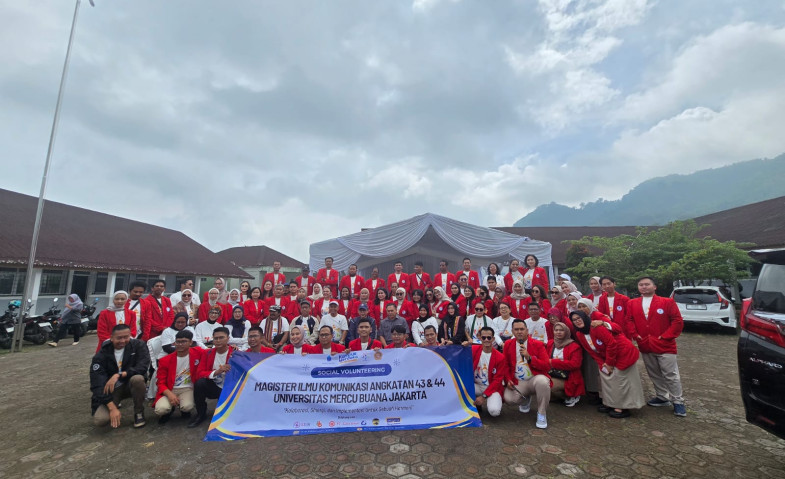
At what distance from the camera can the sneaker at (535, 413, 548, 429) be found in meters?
3.97

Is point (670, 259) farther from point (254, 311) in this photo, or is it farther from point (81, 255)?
point (81, 255)

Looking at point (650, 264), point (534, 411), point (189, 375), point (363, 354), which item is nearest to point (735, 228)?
point (650, 264)

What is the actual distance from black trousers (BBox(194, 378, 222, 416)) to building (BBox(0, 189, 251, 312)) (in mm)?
11468

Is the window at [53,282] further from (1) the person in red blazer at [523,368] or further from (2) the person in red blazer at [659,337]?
(2) the person in red blazer at [659,337]

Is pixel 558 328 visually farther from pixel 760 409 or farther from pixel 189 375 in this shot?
pixel 189 375

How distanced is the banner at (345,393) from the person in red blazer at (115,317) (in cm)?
220

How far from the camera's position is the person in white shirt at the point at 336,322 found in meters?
6.39

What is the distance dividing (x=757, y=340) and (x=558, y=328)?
2100mm

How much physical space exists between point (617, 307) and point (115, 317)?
24.0 feet

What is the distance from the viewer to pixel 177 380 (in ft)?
14.8

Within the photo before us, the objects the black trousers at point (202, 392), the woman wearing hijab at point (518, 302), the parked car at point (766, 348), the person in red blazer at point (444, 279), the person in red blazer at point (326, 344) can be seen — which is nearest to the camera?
the parked car at point (766, 348)

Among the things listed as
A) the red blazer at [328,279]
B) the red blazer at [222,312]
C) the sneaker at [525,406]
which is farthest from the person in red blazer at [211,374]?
the red blazer at [328,279]

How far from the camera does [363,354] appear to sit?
4375mm

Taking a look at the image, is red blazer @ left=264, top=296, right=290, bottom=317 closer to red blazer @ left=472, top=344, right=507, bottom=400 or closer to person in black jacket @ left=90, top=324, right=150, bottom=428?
person in black jacket @ left=90, top=324, right=150, bottom=428
